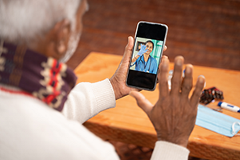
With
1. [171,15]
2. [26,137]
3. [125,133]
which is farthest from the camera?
[171,15]

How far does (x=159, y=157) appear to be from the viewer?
600mm

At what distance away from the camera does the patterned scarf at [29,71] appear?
17.9 inches

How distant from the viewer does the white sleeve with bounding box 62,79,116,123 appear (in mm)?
735

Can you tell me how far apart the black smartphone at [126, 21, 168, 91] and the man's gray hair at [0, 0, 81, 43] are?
46 centimetres

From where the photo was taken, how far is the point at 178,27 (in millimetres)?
3422

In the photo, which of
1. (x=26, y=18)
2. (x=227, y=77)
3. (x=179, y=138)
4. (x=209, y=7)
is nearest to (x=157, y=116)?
(x=179, y=138)

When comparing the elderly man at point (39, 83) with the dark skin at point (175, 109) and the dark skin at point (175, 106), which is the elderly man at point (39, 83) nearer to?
the dark skin at point (175, 106)

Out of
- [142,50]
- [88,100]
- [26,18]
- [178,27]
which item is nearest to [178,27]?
[178,27]

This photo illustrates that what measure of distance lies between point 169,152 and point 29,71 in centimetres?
42

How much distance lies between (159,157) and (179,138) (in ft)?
0.27

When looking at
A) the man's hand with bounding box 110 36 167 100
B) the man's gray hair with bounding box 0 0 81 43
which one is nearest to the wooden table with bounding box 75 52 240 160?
the man's hand with bounding box 110 36 167 100

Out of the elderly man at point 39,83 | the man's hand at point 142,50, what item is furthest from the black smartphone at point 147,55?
the elderly man at point 39,83

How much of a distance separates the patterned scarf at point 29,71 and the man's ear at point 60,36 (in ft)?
0.12

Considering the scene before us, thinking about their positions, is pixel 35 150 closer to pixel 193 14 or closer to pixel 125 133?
pixel 125 133
